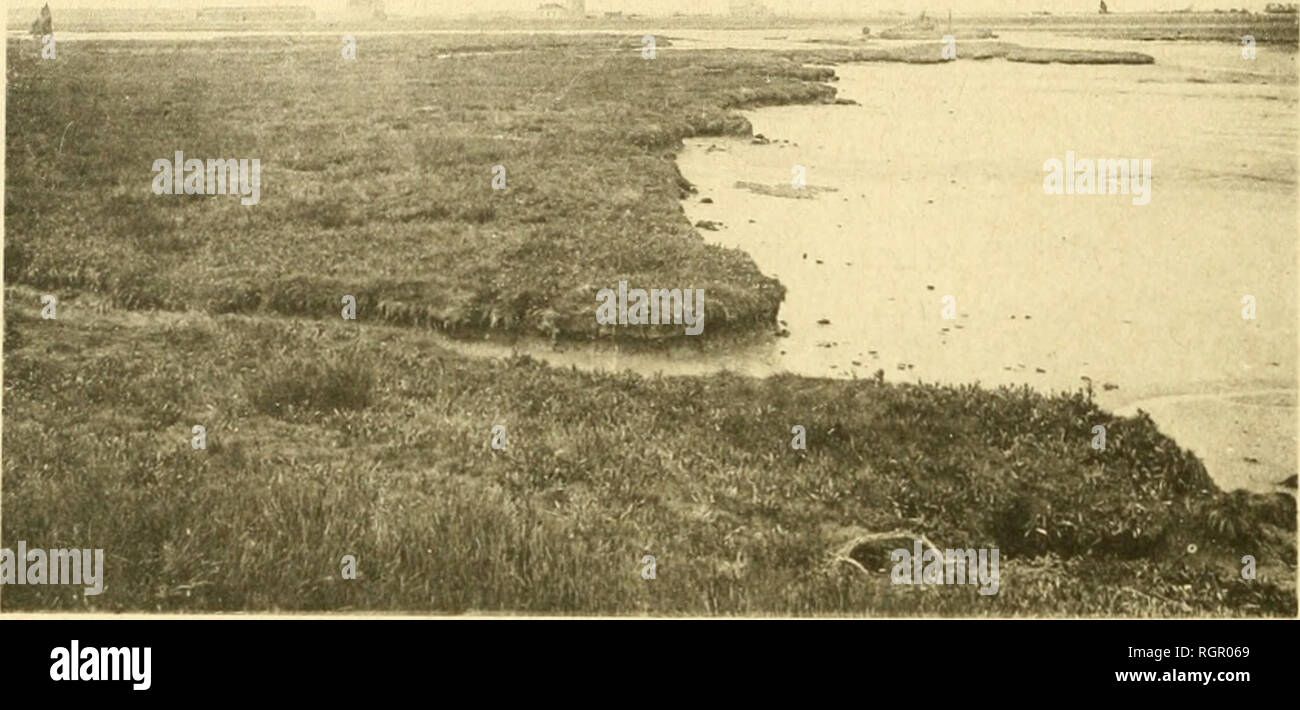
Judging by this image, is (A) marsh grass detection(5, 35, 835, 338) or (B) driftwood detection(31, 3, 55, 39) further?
(A) marsh grass detection(5, 35, 835, 338)

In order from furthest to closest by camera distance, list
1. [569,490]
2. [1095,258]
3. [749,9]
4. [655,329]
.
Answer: [749,9] < [1095,258] < [655,329] < [569,490]

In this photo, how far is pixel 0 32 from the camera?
8906mm

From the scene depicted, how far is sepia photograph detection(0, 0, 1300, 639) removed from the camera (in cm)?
743

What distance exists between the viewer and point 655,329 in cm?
916

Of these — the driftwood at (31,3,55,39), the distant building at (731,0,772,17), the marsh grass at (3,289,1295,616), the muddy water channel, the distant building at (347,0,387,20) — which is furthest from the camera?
the distant building at (731,0,772,17)

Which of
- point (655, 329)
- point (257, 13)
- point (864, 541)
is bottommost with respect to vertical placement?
point (864, 541)

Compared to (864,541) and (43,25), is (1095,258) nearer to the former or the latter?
(864,541)

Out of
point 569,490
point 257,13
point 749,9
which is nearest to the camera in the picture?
point 569,490

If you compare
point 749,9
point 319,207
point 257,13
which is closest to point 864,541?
point 749,9

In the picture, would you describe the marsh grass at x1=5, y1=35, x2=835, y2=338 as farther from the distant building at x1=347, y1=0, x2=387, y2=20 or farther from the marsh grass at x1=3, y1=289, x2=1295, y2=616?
the marsh grass at x1=3, y1=289, x2=1295, y2=616

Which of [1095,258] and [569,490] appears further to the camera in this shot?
[1095,258]

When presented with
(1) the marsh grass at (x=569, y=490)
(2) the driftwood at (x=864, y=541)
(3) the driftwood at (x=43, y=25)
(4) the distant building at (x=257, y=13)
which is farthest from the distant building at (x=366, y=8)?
(2) the driftwood at (x=864, y=541)

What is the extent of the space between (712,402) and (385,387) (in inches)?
112

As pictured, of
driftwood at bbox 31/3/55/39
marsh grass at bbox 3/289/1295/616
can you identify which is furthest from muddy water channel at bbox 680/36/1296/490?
driftwood at bbox 31/3/55/39
